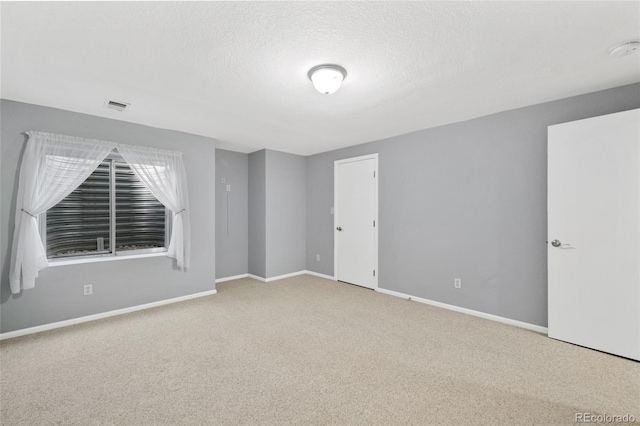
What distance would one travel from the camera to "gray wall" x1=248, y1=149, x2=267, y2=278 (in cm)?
514

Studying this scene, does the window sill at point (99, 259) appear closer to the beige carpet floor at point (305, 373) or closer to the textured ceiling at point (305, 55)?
the beige carpet floor at point (305, 373)

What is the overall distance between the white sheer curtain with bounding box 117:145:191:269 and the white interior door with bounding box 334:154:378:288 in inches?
98.0

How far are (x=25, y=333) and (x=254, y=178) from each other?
357 centimetres

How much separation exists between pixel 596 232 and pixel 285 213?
14.0 feet

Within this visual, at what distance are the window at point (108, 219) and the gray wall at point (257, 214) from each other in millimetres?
1570

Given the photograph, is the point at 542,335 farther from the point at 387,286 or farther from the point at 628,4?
the point at 628,4

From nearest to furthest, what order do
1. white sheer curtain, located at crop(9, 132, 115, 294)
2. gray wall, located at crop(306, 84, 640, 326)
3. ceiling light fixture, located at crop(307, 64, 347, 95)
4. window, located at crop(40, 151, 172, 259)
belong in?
ceiling light fixture, located at crop(307, 64, 347, 95), white sheer curtain, located at crop(9, 132, 115, 294), gray wall, located at crop(306, 84, 640, 326), window, located at crop(40, 151, 172, 259)

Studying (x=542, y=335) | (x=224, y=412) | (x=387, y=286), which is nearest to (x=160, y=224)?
(x=224, y=412)

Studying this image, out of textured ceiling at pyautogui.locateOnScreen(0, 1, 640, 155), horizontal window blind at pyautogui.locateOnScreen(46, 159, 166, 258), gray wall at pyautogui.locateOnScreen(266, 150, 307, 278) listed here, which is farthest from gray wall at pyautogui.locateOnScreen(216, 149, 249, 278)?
textured ceiling at pyautogui.locateOnScreen(0, 1, 640, 155)

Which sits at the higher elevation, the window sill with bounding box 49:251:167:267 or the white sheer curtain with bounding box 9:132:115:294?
the white sheer curtain with bounding box 9:132:115:294

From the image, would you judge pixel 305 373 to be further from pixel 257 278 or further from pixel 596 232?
pixel 257 278

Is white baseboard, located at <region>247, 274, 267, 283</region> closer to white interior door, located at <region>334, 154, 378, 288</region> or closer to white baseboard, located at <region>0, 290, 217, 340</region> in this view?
white baseboard, located at <region>0, 290, 217, 340</region>

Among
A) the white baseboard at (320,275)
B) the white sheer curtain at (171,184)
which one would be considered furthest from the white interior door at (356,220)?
the white sheer curtain at (171,184)

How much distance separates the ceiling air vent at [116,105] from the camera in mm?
2936
